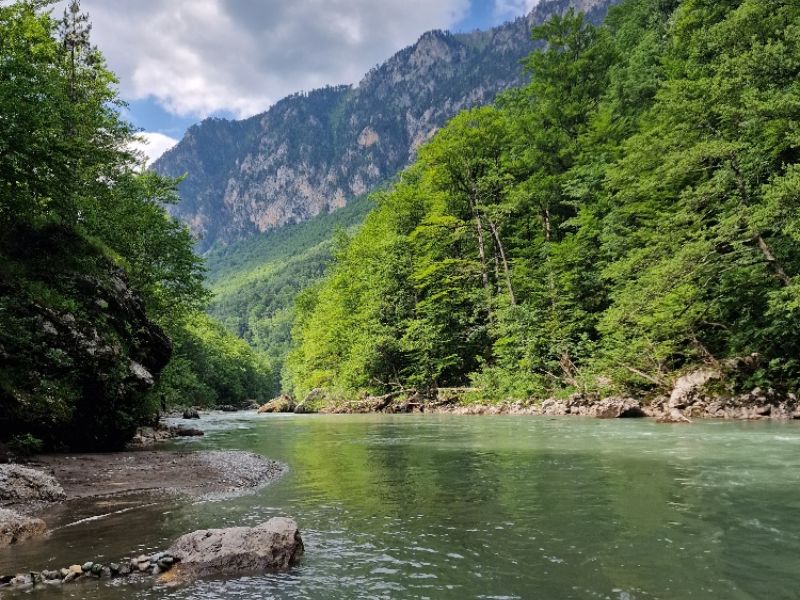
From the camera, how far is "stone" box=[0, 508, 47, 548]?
20.9 feet

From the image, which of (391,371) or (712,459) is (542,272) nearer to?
(391,371)

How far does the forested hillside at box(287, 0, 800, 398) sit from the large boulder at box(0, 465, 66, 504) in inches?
815

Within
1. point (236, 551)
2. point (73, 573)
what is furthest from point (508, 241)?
point (73, 573)

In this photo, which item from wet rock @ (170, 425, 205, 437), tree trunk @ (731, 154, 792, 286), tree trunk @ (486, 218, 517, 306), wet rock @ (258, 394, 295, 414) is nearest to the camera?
tree trunk @ (731, 154, 792, 286)

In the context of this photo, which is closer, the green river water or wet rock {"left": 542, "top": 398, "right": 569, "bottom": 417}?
the green river water

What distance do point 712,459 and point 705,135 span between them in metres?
16.9

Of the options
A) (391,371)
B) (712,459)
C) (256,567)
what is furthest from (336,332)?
(256,567)

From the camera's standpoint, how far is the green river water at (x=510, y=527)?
16.2 ft

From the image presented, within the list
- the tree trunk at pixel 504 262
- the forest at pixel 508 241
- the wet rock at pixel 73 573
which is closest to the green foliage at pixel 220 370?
the forest at pixel 508 241

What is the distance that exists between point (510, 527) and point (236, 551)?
3343 millimetres

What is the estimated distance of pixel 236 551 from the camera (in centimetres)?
568

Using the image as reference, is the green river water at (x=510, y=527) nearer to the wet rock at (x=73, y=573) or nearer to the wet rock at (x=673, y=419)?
the wet rock at (x=73, y=573)

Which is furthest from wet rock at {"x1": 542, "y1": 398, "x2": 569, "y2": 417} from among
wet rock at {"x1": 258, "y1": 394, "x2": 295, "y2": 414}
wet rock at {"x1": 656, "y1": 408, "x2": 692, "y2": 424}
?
wet rock at {"x1": 258, "y1": 394, "x2": 295, "y2": 414}

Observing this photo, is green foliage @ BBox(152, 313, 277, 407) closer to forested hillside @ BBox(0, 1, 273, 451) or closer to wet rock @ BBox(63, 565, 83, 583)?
forested hillside @ BBox(0, 1, 273, 451)
